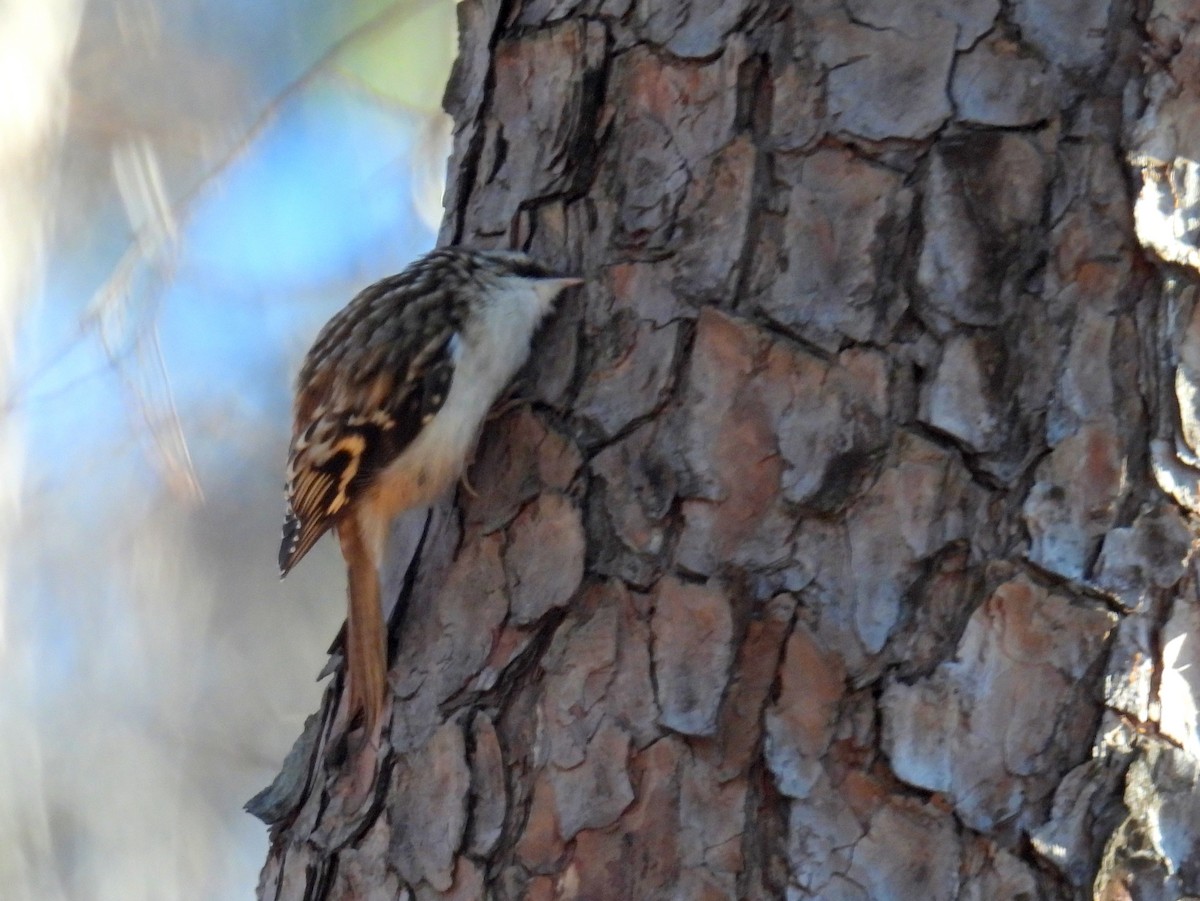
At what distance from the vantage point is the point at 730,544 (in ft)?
4.80

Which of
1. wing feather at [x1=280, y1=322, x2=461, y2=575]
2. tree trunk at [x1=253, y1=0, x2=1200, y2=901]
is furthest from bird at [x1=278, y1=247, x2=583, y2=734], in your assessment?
tree trunk at [x1=253, y1=0, x2=1200, y2=901]

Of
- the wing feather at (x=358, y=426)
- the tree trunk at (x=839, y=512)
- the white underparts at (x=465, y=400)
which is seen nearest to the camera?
the tree trunk at (x=839, y=512)

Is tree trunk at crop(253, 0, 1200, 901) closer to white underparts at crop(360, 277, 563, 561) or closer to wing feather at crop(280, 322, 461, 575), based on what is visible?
white underparts at crop(360, 277, 563, 561)

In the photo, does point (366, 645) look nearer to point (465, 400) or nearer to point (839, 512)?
point (465, 400)

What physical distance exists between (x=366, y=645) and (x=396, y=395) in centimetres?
56

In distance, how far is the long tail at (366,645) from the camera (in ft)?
5.49

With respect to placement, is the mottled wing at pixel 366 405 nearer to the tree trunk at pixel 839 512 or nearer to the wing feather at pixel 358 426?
the wing feather at pixel 358 426

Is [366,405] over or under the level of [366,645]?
over

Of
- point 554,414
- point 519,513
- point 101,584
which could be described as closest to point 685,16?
point 554,414

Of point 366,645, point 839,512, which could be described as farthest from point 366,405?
point 839,512

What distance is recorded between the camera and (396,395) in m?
2.16

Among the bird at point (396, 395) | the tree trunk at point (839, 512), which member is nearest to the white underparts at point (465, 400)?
the bird at point (396, 395)

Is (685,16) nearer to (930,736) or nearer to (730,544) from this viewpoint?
(730,544)

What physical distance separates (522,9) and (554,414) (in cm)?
57
